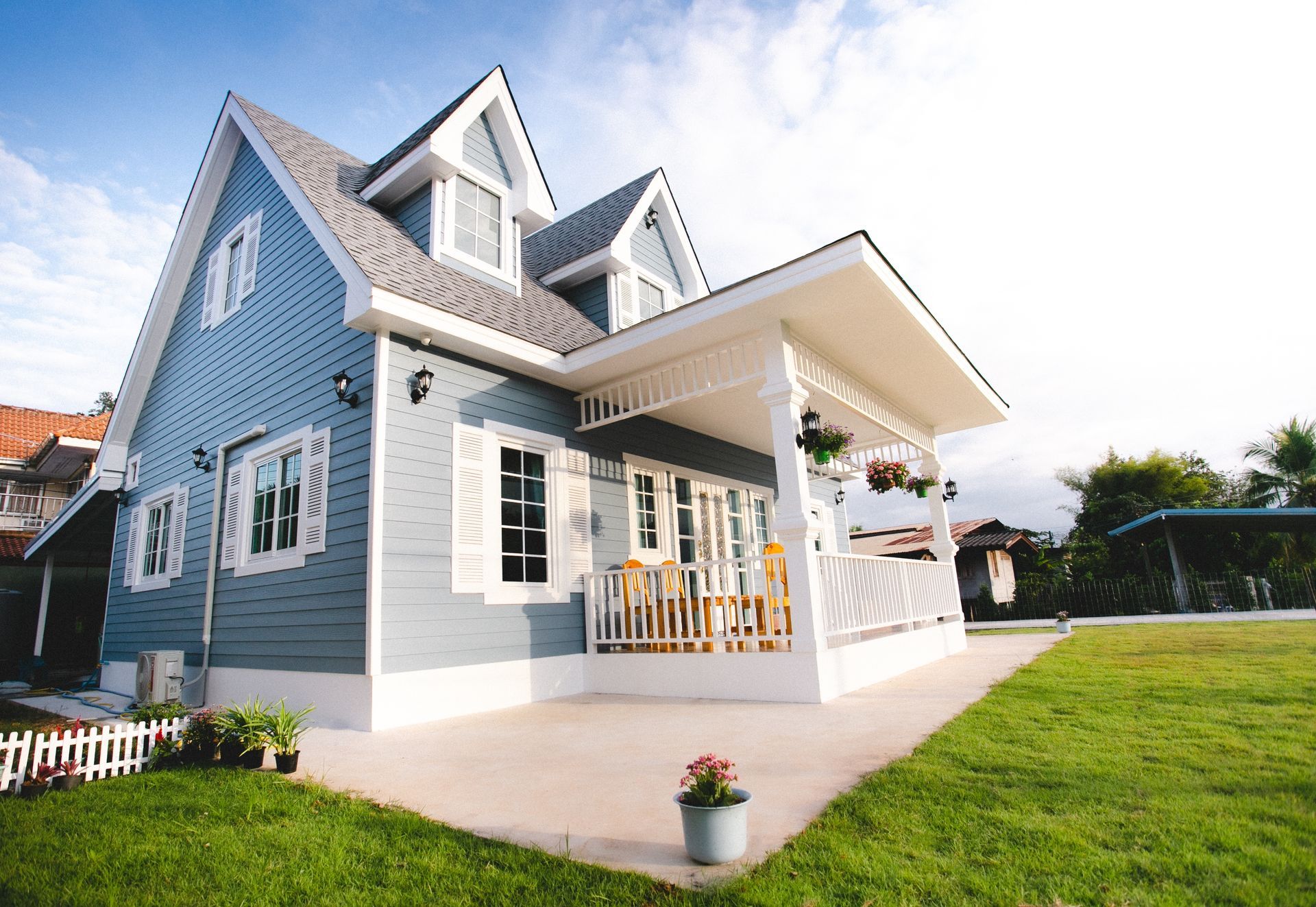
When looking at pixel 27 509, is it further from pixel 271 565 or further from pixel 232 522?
pixel 271 565

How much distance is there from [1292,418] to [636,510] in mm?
27301

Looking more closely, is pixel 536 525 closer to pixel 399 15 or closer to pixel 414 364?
pixel 414 364

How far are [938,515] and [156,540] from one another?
1169 cm

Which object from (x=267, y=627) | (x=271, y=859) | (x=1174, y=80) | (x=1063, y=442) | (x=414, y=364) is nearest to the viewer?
(x=271, y=859)

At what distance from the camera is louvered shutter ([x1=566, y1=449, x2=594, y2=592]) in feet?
24.3

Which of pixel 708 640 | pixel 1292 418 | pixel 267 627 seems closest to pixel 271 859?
pixel 708 640

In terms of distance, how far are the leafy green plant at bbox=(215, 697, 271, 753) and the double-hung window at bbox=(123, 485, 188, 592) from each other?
552cm

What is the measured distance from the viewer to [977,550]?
22.3 m

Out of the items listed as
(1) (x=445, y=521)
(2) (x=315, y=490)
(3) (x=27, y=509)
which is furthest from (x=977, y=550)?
(3) (x=27, y=509)

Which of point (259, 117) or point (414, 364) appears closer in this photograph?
point (414, 364)

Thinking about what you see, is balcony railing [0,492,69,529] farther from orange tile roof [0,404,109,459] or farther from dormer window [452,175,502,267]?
dormer window [452,175,502,267]

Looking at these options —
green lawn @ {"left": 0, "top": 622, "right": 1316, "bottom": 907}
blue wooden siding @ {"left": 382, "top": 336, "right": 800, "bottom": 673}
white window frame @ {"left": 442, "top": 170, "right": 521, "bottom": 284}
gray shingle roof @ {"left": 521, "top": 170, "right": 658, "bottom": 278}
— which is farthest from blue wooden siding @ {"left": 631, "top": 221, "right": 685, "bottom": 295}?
green lawn @ {"left": 0, "top": 622, "right": 1316, "bottom": 907}

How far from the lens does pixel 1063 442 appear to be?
103 feet

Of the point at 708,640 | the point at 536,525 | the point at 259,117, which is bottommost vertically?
the point at 708,640
